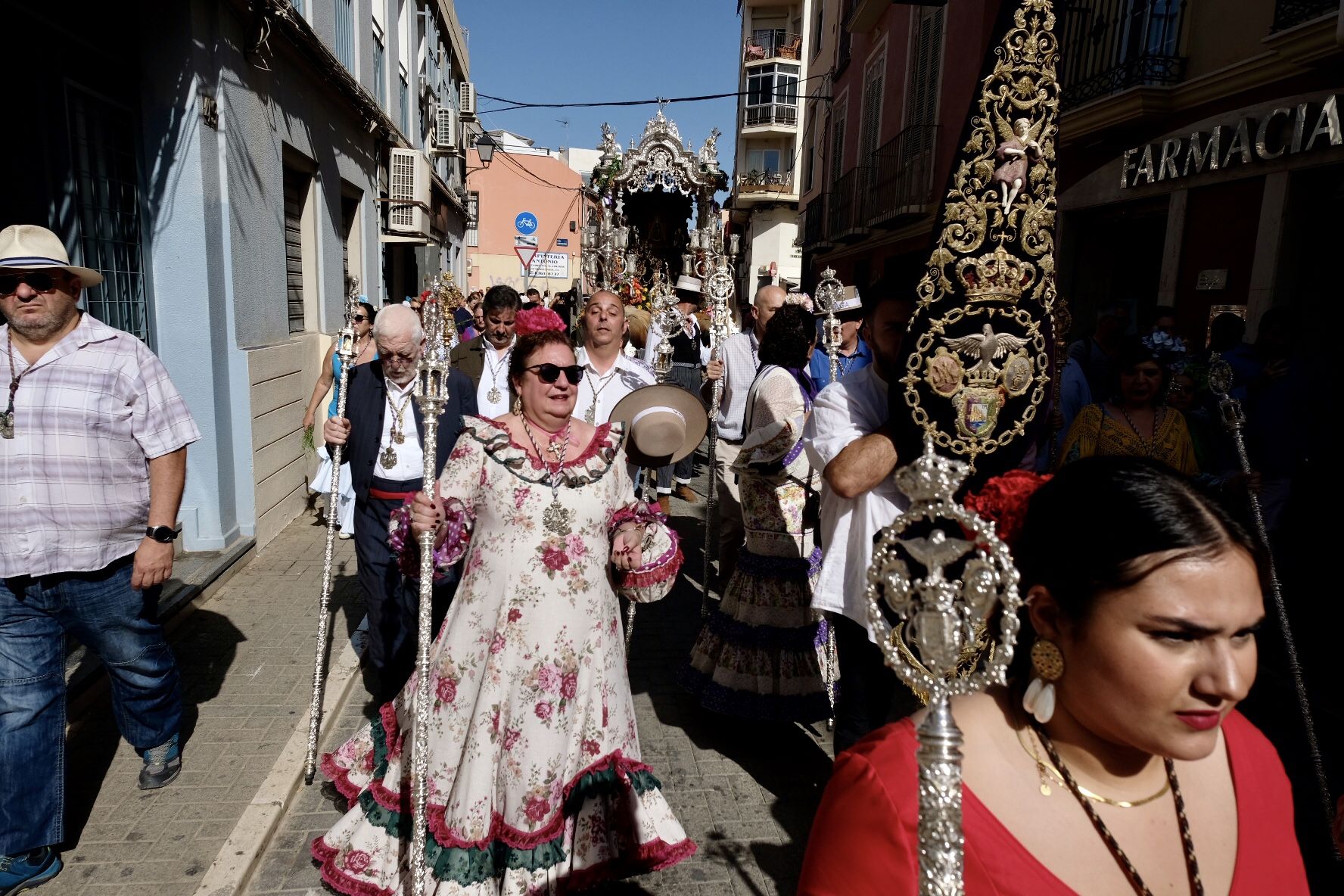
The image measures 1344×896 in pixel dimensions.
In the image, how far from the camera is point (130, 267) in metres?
6.04

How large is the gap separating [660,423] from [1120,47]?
985cm

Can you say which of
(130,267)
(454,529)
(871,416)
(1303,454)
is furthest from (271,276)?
(1303,454)

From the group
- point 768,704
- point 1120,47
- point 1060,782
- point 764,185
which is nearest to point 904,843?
point 1060,782

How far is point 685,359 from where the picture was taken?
11312mm

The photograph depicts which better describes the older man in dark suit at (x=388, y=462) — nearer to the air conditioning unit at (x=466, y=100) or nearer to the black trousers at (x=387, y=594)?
the black trousers at (x=387, y=594)

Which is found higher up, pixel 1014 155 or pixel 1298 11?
pixel 1298 11

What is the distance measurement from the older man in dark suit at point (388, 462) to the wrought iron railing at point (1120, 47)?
815 cm

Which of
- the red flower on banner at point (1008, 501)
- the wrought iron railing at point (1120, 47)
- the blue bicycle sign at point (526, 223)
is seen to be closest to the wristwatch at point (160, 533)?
the red flower on banner at point (1008, 501)

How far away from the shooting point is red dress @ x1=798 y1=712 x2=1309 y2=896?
52.6 inches

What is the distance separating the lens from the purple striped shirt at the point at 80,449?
306 centimetres

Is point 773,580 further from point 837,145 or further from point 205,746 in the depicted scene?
point 837,145

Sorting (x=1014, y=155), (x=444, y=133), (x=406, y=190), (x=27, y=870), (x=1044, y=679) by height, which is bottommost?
(x=27, y=870)

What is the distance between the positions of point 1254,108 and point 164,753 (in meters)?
10.3

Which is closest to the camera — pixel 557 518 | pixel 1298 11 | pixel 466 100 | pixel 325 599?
pixel 557 518
